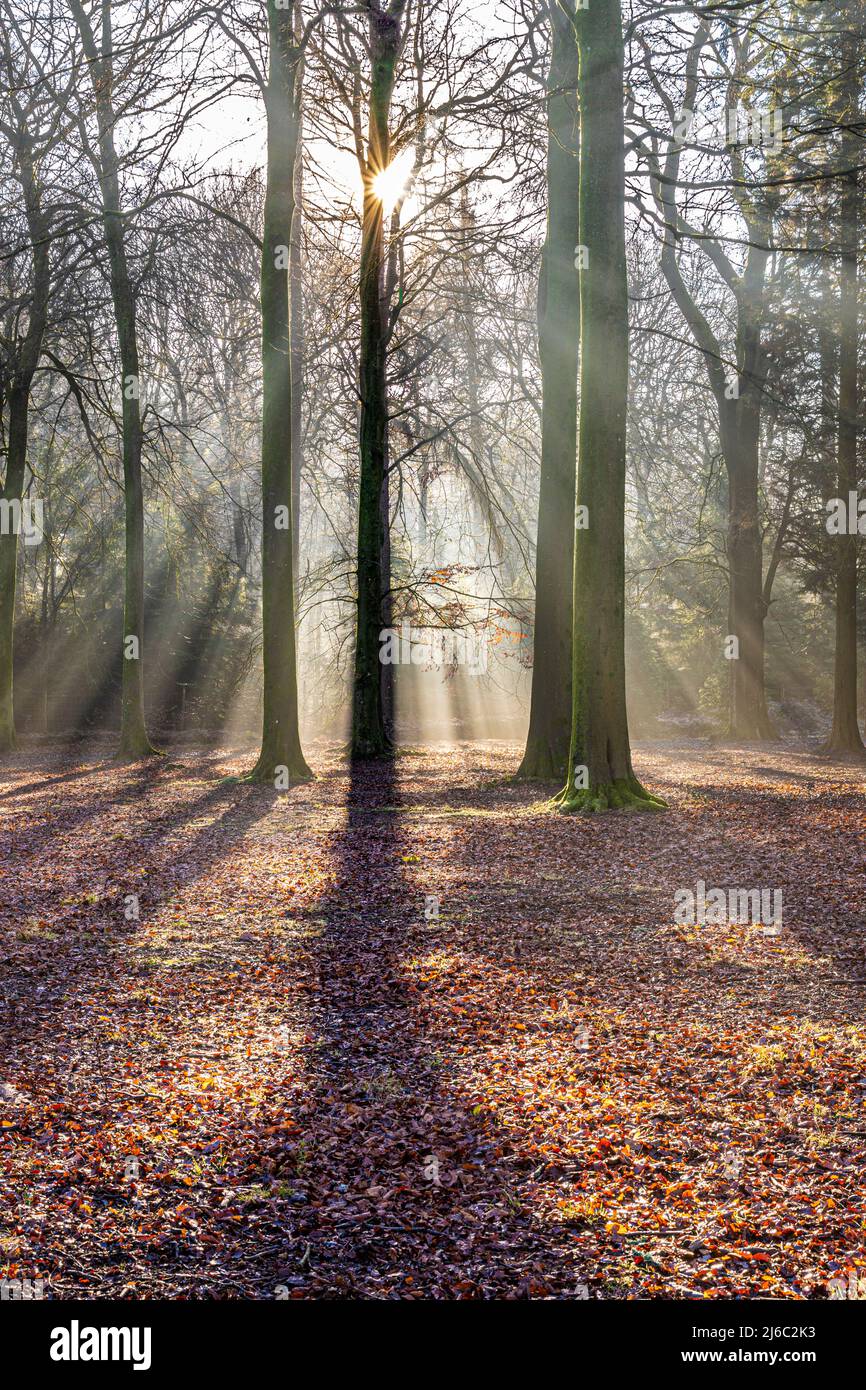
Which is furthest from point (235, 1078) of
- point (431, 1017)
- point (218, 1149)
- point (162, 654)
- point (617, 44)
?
point (162, 654)

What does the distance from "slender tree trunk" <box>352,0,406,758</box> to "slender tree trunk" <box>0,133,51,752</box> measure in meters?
5.08

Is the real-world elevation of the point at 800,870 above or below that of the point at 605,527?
below

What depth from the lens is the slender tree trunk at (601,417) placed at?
10430 mm

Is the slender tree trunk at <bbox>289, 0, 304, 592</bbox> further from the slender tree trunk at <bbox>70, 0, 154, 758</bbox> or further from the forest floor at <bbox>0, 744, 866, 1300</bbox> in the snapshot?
the forest floor at <bbox>0, 744, 866, 1300</bbox>

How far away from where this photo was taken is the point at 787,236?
16500mm

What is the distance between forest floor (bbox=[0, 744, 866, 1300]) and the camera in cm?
304

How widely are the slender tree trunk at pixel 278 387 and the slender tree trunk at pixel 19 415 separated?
4.52 m

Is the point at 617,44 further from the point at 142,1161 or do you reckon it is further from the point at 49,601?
the point at 49,601

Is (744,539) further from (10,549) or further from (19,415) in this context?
(10,549)
